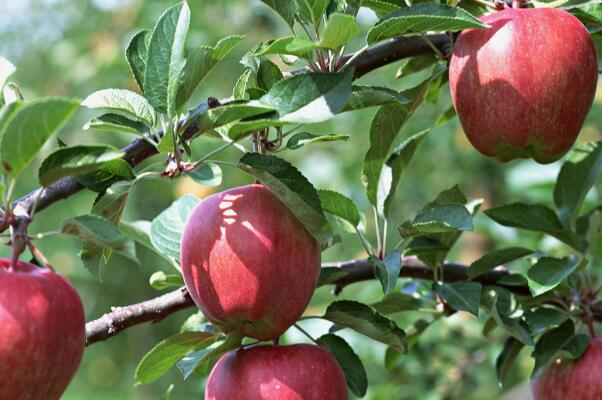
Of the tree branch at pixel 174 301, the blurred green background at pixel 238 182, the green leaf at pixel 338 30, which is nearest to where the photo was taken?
the green leaf at pixel 338 30

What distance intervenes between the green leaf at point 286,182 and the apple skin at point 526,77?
0.28 metres

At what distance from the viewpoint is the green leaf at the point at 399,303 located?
4.41 ft

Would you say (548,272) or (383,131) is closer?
(548,272)

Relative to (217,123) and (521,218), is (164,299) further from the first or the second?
(521,218)

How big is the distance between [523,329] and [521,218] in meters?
0.23

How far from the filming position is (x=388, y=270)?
1.05 meters

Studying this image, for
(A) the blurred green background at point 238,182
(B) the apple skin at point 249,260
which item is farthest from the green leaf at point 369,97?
(A) the blurred green background at point 238,182

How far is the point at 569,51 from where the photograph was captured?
1040 mm

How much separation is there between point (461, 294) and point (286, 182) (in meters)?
0.40

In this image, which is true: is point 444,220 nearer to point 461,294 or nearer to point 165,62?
point 461,294

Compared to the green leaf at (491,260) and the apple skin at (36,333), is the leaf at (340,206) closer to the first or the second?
the green leaf at (491,260)

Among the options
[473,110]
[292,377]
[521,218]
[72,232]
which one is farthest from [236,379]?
[521,218]

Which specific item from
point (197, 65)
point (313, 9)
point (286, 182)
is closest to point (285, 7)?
point (313, 9)

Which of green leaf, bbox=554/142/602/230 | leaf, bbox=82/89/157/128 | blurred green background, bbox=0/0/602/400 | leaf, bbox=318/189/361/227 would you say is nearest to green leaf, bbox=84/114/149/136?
leaf, bbox=82/89/157/128
